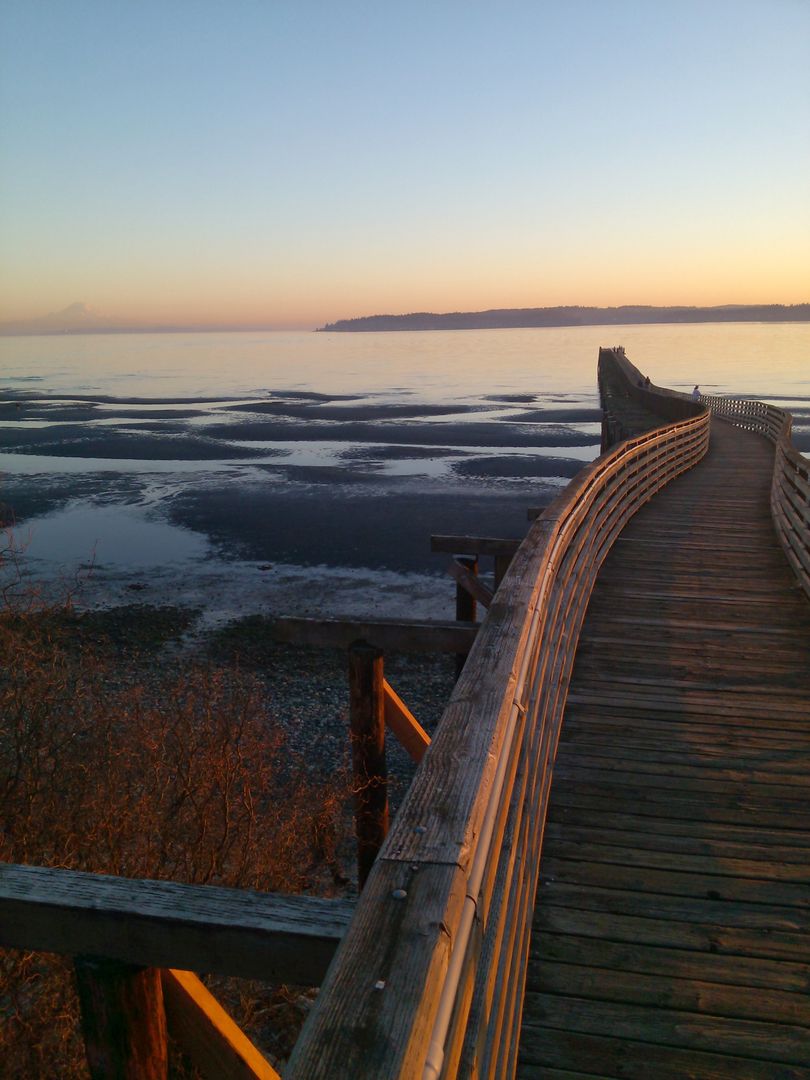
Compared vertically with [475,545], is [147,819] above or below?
below

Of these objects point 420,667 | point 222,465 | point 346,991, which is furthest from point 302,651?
point 222,465

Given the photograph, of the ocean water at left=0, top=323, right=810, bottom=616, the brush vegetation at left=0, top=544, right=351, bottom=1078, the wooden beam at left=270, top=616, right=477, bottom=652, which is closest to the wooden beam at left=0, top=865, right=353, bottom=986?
the wooden beam at left=270, top=616, right=477, bottom=652

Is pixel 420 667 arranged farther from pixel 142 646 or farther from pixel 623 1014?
pixel 623 1014

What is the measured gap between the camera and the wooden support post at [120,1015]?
201cm

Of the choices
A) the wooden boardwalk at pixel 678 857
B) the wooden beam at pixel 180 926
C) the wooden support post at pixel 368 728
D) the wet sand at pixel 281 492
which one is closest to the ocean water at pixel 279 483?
the wet sand at pixel 281 492

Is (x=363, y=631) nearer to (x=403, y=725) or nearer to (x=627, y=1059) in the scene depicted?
(x=403, y=725)

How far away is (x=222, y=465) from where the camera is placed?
122 ft

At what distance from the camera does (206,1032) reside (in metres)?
2.29

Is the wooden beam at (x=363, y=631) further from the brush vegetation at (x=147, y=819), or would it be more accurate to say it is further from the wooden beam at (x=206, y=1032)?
the wooden beam at (x=206, y=1032)

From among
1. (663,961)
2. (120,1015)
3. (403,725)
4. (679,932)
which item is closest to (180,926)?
(120,1015)

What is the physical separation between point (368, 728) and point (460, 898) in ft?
16.3

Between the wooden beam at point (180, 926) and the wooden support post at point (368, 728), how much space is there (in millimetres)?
4144

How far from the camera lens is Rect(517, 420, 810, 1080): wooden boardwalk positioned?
2816mm

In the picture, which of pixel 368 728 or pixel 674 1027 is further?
pixel 368 728
